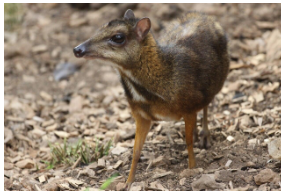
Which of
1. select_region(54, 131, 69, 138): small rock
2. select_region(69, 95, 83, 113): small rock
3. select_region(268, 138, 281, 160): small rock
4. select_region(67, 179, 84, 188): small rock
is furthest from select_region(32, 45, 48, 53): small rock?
select_region(268, 138, 281, 160): small rock

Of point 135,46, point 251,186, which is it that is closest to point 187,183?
point 251,186

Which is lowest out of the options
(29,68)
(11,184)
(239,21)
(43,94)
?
(11,184)

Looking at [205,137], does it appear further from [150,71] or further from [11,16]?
[11,16]

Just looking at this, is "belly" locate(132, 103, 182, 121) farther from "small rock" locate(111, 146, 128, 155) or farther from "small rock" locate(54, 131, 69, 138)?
"small rock" locate(54, 131, 69, 138)

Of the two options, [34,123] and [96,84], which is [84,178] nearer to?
[34,123]

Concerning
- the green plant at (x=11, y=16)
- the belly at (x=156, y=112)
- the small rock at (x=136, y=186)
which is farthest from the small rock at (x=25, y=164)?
the green plant at (x=11, y=16)

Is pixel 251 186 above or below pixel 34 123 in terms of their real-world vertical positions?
below

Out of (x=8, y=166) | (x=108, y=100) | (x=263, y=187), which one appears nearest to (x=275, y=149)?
(x=263, y=187)
